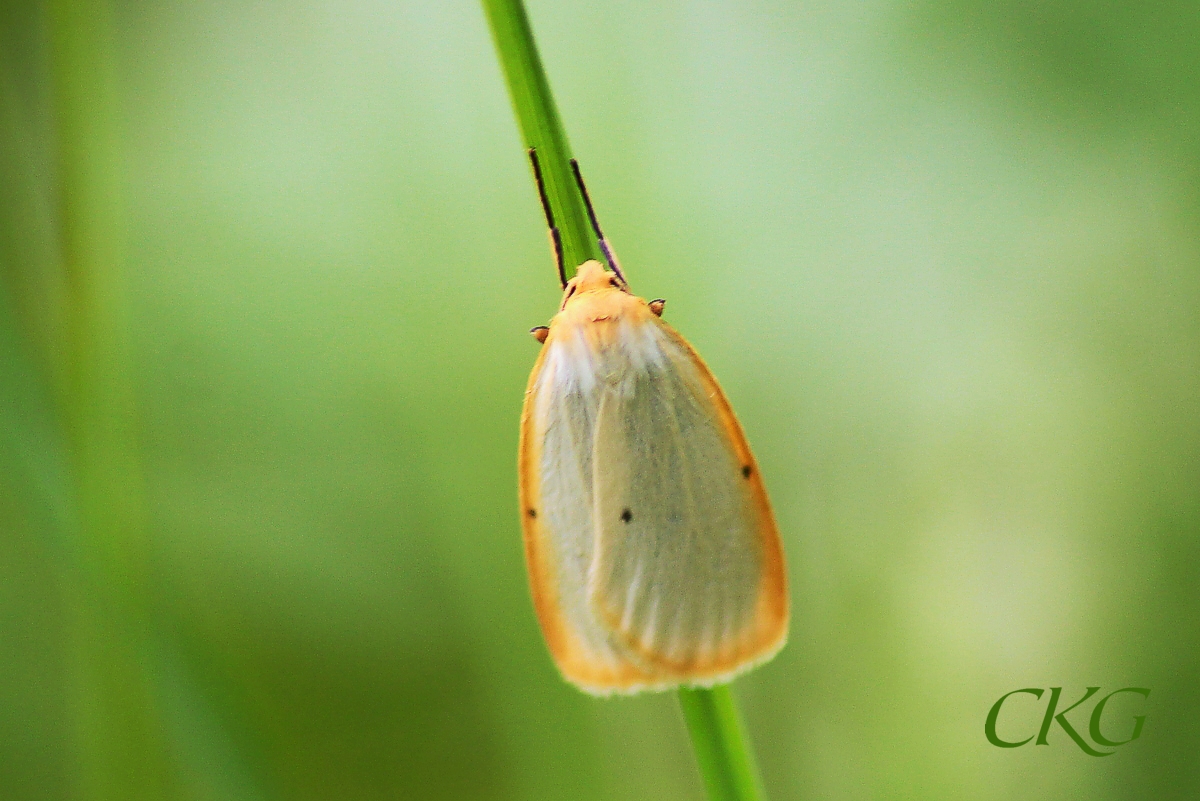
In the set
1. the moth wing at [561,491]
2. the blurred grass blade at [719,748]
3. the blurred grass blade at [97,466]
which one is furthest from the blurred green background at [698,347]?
the blurred grass blade at [719,748]

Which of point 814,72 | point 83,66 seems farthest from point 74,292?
point 814,72

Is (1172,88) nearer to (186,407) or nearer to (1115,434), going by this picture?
(1115,434)

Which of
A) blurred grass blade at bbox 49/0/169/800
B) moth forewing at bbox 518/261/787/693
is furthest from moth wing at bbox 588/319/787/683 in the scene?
blurred grass blade at bbox 49/0/169/800

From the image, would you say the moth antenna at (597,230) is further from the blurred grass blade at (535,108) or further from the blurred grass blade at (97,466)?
the blurred grass blade at (97,466)

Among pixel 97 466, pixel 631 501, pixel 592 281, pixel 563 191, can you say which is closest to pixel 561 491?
pixel 631 501

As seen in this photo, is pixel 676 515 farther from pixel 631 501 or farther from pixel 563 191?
pixel 563 191

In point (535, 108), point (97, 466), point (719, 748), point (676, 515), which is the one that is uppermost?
point (535, 108)

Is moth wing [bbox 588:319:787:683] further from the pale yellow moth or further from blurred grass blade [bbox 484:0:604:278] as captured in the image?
blurred grass blade [bbox 484:0:604:278]
